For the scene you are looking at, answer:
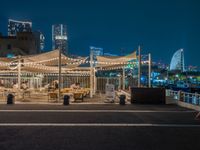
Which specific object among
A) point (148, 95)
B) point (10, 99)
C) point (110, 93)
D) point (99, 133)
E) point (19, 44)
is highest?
point (19, 44)

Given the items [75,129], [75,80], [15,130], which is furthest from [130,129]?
[75,80]

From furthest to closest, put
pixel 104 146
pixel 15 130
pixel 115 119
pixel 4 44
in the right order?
pixel 4 44 → pixel 115 119 → pixel 15 130 → pixel 104 146

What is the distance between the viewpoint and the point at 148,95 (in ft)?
74.0

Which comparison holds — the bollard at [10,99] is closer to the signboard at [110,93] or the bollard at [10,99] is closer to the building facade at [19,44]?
the signboard at [110,93]

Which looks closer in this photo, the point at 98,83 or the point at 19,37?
the point at 98,83

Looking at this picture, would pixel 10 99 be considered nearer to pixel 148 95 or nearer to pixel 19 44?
pixel 148 95

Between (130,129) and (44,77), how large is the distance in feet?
72.4

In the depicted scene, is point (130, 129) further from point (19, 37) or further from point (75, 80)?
point (19, 37)

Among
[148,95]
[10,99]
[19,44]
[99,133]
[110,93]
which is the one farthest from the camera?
[19,44]

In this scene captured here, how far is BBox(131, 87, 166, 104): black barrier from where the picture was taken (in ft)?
73.5

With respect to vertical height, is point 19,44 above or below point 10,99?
above

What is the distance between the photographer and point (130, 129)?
11.5 metres

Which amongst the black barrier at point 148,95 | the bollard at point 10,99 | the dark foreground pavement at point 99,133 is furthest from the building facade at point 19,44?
the dark foreground pavement at point 99,133

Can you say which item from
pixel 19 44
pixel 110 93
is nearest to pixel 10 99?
pixel 110 93
